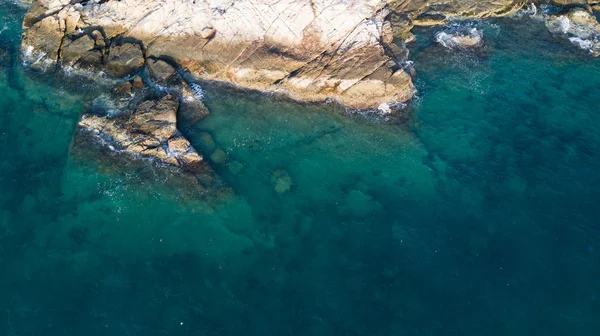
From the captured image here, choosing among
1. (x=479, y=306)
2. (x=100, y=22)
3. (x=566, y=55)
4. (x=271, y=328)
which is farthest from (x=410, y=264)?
(x=100, y=22)

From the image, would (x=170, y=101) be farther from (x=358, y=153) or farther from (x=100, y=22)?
(x=358, y=153)

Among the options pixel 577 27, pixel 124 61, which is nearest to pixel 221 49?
pixel 124 61

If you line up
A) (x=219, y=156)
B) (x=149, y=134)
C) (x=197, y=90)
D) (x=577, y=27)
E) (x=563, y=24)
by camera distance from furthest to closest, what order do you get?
1. (x=563, y=24)
2. (x=577, y=27)
3. (x=197, y=90)
4. (x=149, y=134)
5. (x=219, y=156)

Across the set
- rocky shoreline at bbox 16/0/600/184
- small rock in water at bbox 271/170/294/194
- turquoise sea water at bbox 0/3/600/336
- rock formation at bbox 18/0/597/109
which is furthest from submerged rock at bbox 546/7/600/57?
small rock in water at bbox 271/170/294/194

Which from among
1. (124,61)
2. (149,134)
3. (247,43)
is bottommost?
(149,134)

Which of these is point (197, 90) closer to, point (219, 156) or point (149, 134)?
point (149, 134)
